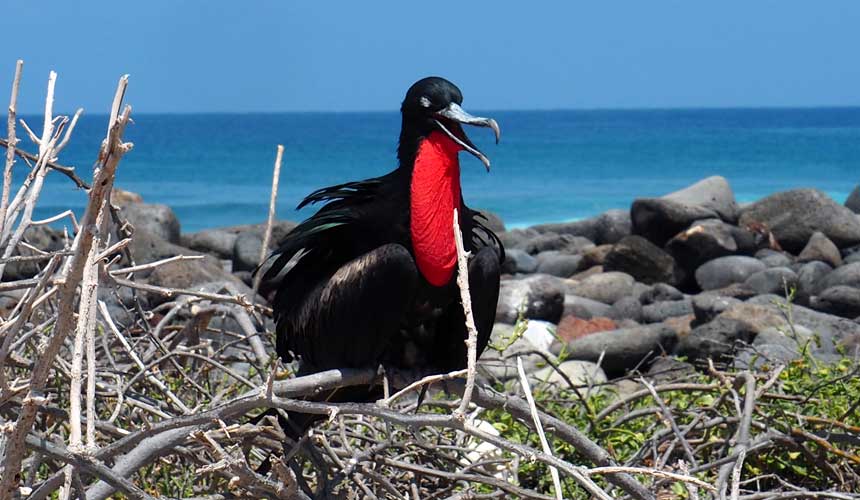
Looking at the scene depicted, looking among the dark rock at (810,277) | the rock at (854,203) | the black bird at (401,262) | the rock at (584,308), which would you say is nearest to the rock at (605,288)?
the rock at (584,308)

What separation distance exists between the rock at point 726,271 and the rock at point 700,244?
8.5 inches

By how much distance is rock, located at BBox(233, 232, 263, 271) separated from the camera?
930 centimetres

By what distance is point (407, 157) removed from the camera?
86.7 inches

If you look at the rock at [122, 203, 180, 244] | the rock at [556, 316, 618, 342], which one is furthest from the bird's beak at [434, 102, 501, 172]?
the rock at [122, 203, 180, 244]

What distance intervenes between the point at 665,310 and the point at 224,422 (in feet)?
21.2

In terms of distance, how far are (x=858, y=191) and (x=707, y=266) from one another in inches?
157

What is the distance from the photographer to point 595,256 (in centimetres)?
970

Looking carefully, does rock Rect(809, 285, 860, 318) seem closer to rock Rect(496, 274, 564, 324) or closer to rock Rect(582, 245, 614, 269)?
rock Rect(496, 274, 564, 324)

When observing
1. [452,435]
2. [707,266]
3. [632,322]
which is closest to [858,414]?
[452,435]

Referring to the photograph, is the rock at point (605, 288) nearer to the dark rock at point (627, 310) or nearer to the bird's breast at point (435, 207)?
the dark rock at point (627, 310)

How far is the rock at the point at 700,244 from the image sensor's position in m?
9.23

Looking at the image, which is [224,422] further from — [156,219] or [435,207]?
[156,219]

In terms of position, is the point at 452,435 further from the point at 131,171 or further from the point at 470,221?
the point at 131,171

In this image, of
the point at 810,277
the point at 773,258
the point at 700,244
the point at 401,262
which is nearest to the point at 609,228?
the point at 700,244
